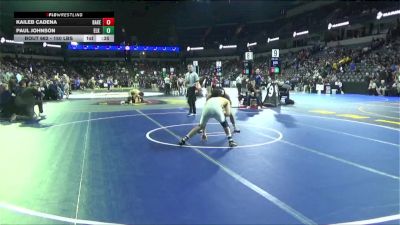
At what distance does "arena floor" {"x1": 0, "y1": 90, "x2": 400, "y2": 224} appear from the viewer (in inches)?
190

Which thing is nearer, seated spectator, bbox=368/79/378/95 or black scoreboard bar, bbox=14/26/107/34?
black scoreboard bar, bbox=14/26/107/34

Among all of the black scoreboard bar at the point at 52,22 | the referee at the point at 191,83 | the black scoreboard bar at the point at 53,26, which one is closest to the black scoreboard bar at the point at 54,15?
the black scoreboard bar at the point at 53,26

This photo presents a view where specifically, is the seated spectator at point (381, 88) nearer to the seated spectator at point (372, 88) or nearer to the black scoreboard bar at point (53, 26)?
the seated spectator at point (372, 88)

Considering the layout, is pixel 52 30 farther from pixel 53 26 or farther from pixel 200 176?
pixel 200 176

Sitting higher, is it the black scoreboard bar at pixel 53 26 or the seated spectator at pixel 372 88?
the black scoreboard bar at pixel 53 26

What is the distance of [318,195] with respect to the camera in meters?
5.54

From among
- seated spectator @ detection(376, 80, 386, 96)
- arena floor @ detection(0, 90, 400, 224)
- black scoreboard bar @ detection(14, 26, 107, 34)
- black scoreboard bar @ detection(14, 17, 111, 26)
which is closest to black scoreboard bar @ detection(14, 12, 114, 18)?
black scoreboard bar @ detection(14, 17, 111, 26)

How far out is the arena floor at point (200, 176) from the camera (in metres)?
4.83

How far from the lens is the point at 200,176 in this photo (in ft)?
21.6

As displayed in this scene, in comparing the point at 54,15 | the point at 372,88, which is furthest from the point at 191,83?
the point at 372,88

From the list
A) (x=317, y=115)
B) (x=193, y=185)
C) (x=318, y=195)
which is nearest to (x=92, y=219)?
(x=193, y=185)

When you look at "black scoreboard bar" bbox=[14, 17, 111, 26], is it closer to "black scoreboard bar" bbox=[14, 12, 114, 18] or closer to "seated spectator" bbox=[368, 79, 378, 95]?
"black scoreboard bar" bbox=[14, 12, 114, 18]

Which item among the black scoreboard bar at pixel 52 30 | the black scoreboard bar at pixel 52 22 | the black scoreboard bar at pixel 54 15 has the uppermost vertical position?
the black scoreboard bar at pixel 54 15

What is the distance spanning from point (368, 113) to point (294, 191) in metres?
12.2
